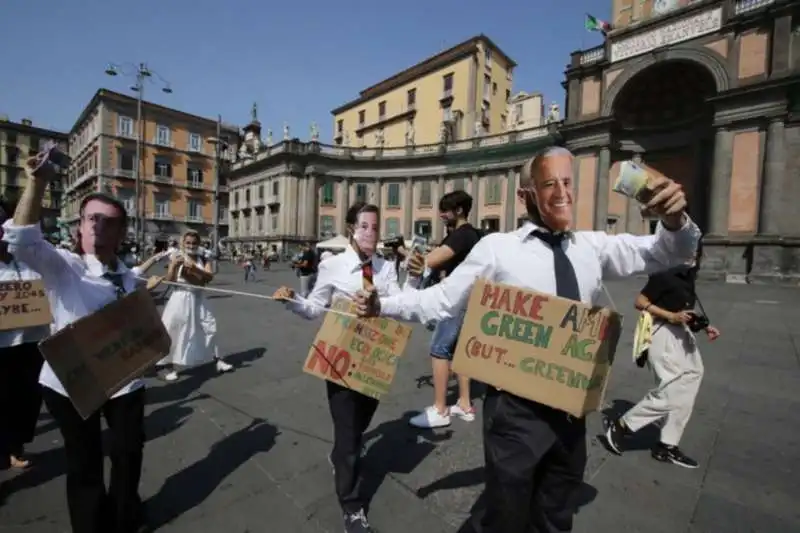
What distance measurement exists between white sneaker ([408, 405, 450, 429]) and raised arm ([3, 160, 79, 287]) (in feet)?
10.1

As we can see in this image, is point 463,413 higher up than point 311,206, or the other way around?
point 311,206

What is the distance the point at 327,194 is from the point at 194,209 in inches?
916

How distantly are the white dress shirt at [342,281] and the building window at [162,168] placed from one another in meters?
58.7

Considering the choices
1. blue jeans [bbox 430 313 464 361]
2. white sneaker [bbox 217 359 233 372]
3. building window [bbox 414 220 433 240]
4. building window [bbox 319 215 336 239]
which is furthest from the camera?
building window [bbox 319 215 336 239]

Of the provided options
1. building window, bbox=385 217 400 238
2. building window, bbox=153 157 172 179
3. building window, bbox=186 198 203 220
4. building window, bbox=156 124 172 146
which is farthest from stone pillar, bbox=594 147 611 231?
building window, bbox=156 124 172 146

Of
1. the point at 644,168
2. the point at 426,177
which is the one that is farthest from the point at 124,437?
the point at 426,177

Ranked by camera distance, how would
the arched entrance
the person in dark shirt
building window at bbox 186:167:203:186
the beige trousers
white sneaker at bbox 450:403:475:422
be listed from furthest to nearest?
building window at bbox 186:167:203:186
the arched entrance
white sneaker at bbox 450:403:475:422
the person in dark shirt
the beige trousers

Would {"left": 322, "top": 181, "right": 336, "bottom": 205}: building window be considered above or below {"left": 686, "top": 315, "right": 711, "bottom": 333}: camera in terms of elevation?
above

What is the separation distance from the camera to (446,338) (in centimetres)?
406

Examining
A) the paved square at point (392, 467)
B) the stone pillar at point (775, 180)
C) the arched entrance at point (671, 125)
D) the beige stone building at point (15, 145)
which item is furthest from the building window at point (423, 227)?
the beige stone building at point (15, 145)

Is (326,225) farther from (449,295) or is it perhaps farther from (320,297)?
(449,295)

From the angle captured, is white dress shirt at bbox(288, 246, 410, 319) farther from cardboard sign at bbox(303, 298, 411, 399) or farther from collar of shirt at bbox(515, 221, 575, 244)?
collar of shirt at bbox(515, 221, 575, 244)

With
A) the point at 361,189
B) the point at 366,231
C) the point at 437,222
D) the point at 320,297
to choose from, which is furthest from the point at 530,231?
the point at 361,189

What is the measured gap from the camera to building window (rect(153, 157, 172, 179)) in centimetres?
5231
